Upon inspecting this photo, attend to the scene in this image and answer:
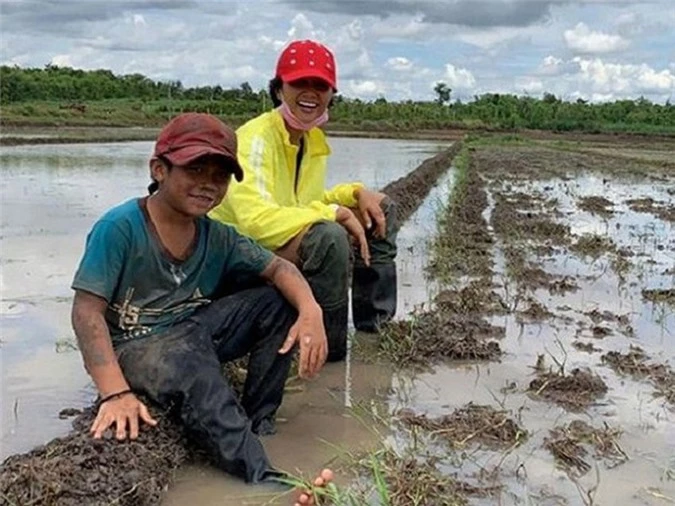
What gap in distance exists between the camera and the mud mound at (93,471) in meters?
2.31

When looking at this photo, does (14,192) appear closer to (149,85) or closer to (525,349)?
(525,349)

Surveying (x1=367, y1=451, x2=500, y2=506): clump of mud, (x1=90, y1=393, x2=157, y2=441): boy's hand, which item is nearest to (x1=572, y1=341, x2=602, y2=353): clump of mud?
(x1=367, y1=451, x2=500, y2=506): clump of mud

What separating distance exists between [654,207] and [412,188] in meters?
2.91

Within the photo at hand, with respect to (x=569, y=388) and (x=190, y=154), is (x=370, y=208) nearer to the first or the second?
(x=569, y=388)

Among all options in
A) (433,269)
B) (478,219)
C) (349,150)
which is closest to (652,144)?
(349,150)

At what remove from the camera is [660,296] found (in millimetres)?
5598

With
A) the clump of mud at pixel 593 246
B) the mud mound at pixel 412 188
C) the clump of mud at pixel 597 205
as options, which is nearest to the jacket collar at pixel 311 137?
the mud mound at pixel 412 188

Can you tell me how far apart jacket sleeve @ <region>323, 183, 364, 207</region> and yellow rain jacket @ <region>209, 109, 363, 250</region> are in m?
0.29

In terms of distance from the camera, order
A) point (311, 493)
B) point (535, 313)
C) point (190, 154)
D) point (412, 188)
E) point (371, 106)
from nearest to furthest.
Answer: point (311, 493), point (190, 154), point (535, 313), point (412, 188), point (371, 106)

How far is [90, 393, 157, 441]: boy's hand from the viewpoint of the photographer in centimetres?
263

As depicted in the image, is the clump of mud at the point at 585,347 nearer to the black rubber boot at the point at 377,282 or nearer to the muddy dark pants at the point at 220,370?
the black rubber boot at the point at 377,282

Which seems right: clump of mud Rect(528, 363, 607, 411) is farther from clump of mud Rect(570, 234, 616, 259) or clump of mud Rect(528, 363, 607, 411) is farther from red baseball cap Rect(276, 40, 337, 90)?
clump of mud Rect(570, 234, 616, 259)

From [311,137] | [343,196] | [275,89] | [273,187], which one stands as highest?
[275,89]

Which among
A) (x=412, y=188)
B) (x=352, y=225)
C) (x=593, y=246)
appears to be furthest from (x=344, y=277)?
(x=412, y=188)
